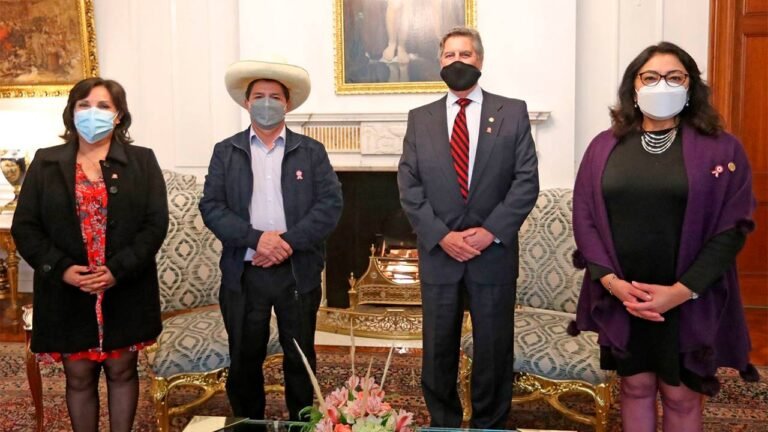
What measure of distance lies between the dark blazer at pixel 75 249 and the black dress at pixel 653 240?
1497mm

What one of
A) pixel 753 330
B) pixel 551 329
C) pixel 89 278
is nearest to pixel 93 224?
pixel 89 278

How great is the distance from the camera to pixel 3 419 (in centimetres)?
301

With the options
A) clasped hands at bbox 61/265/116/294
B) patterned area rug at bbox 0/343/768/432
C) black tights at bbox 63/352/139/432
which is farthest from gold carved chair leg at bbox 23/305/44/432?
clasped hands at bbox 61/265/116/294

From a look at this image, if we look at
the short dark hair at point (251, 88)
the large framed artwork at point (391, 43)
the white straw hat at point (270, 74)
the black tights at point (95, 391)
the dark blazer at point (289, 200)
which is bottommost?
the black tights at point (95, 391)

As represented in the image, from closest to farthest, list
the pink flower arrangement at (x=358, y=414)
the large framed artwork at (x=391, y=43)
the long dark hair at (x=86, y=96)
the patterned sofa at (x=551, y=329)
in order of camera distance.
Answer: the pink flower arrangement at (x=358, y=414)
the long dark hair at (x=86, y=96)
the patterned sofa at (x=551, y=329)
the large framed artwork at (x=391, y=43)

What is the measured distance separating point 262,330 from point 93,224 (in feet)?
2.26

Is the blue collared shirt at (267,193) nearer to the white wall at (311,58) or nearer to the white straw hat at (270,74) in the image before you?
the white straw hat at (270,74)

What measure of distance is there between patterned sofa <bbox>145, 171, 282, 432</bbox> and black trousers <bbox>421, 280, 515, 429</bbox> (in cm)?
66

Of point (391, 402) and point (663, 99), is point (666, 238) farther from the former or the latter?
point (391, 402)

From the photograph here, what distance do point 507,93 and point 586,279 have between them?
2.27m

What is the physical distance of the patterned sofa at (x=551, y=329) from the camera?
2.54 m

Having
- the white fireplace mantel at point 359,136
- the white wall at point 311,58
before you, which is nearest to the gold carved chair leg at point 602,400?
the white wall at point 311,58

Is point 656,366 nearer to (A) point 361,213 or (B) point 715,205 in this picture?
(B) point 715,205

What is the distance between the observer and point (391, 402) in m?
3.12
